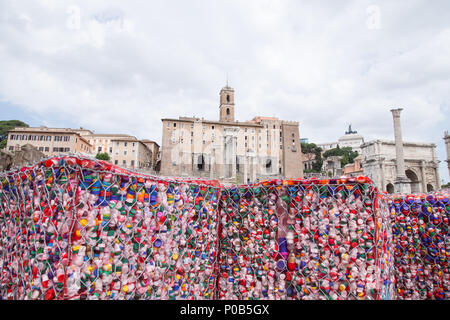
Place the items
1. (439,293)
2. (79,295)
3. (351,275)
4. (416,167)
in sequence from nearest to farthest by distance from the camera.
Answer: (79,295) → (351,275) → (439,293) → (416,167)

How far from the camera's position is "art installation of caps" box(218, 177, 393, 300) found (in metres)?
3.11

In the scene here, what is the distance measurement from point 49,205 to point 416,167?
153ft

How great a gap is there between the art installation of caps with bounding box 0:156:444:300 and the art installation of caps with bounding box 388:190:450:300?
0.02 m

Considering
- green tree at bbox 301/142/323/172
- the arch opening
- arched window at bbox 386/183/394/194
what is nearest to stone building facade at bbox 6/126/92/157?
arched window at bbox 386/183/394/194

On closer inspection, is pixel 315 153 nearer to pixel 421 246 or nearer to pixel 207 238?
pixel 421 246

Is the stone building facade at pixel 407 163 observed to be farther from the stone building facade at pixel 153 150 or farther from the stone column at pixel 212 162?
the stone building facade at pixel 153 150

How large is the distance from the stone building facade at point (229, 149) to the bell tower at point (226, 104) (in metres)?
6.53

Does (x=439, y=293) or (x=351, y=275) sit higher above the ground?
(x=351, y=275)

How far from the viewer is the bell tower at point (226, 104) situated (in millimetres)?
56750

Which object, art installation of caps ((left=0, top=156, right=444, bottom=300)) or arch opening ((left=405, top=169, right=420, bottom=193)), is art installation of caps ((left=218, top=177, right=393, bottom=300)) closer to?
art installation of caps ((left=0, top=156, right=444, bottom=300))

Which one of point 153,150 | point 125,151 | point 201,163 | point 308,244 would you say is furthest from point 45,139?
point 308,244
